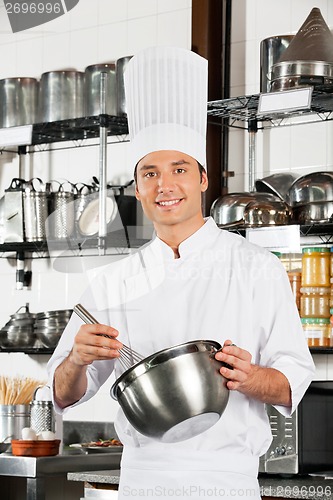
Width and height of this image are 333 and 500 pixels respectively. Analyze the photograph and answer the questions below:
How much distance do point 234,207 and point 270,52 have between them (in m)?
0.53

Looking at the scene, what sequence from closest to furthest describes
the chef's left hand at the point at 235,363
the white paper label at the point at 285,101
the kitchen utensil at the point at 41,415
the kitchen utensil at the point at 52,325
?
the chef's left hand at the point at 235,363
the white paper label at the point at 285,101
the kitchen utensil at the point at 41,415
the kitchen utensil at the point at 52,325

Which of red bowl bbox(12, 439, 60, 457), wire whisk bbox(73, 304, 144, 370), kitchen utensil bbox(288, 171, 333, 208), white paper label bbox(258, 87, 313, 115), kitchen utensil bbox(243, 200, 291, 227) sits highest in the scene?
white paper label bbox(258, 87, 313, 115)

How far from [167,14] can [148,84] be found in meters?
1.99

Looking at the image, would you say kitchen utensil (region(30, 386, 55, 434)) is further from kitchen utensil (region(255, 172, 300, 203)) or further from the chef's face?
the chef's face

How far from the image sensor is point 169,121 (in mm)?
1891

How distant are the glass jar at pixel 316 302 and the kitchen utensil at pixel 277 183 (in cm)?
36

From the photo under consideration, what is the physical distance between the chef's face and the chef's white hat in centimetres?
5

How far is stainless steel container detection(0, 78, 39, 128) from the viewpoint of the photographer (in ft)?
13.0

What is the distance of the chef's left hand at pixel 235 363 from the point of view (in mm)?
1578

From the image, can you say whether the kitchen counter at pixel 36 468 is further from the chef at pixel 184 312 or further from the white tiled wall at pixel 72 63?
the chef at pixel 184 312

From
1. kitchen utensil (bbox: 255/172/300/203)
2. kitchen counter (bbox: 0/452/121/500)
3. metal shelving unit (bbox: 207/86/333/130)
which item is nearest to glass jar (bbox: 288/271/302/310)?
kitchen utensil (bbox: 255/172/300/203)

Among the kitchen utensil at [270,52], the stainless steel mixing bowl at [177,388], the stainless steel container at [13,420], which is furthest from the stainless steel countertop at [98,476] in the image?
the stainless steel mixing bowl at [177,388]

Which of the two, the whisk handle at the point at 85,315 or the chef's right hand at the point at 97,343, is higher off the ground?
the whisk handle at the point at 85,315

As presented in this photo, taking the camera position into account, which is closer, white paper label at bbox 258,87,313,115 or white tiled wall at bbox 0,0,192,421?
white paper label at bbox 258,87,313,115
